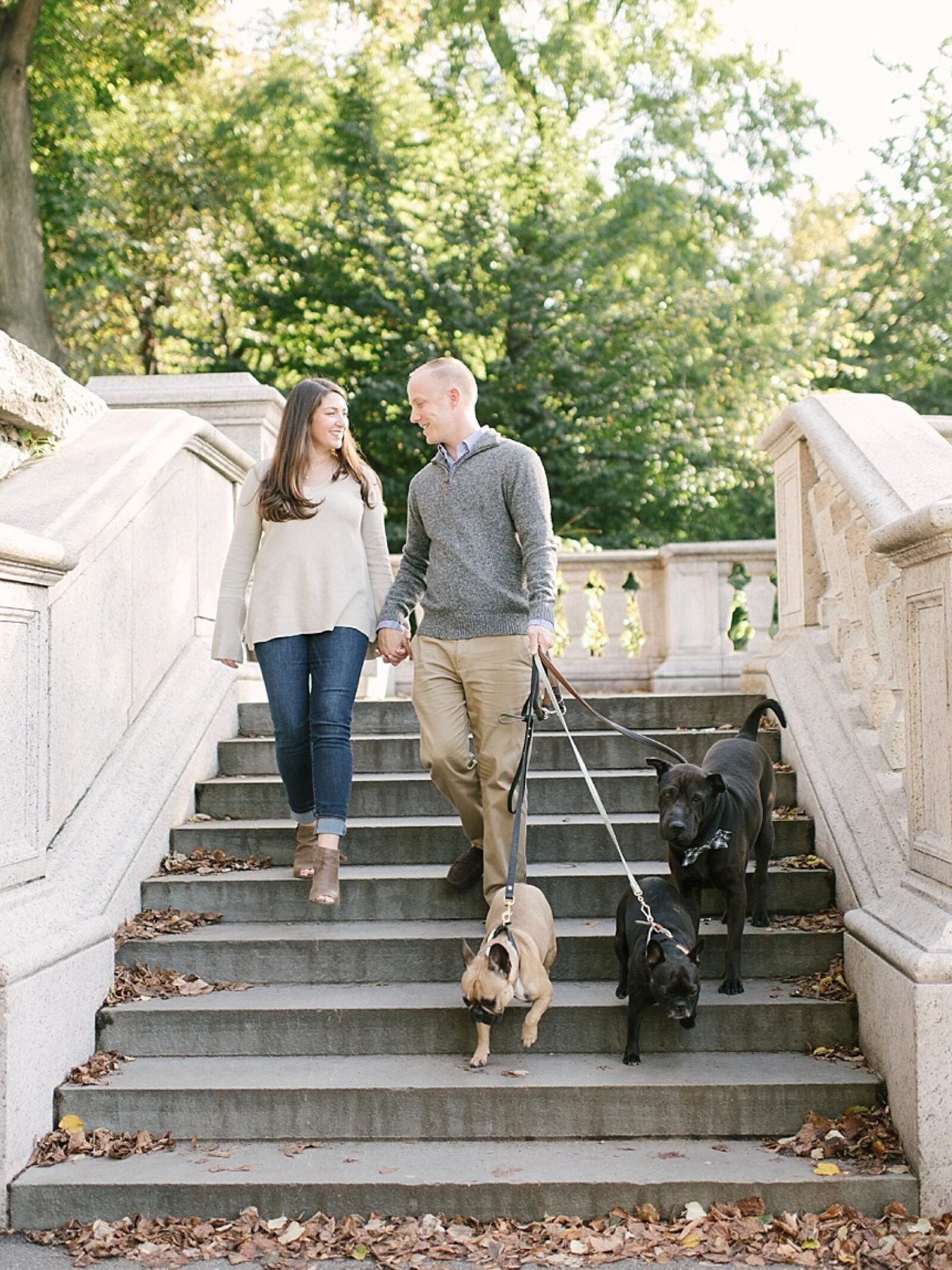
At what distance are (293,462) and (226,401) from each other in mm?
2720

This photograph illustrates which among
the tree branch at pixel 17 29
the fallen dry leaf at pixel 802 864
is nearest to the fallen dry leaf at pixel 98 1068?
the fallen dry leaf at pixel 802 864

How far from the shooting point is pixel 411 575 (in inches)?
190

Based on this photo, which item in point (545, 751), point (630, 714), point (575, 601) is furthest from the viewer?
point (575, 601)

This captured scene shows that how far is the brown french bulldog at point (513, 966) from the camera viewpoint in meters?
3.87

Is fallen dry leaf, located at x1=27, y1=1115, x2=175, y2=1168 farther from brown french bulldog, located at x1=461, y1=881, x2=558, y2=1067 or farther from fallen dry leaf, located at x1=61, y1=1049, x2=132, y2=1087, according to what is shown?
brown french bulldog, located at x1=461, y1=881, x2=558, y2=1067

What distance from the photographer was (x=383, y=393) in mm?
15117

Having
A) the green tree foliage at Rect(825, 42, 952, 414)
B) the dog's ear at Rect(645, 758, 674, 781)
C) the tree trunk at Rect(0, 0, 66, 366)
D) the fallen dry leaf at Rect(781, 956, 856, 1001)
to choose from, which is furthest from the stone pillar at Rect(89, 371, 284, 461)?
the green tree foliage at Rect(825, 42, 952, 414)

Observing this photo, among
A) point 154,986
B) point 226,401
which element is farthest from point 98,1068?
point 226,401

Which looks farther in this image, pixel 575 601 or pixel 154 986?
pixel 575 601

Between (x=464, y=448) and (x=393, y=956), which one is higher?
(x=464, y=448)

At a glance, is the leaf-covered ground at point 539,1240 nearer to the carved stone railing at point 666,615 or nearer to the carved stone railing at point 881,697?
the carved stone railing at point 881,697

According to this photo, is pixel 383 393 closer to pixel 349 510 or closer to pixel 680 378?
pixel 680 378

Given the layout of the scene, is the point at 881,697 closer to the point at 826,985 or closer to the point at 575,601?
the point at 826,985

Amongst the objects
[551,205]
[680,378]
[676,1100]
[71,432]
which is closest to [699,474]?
[680,378]
